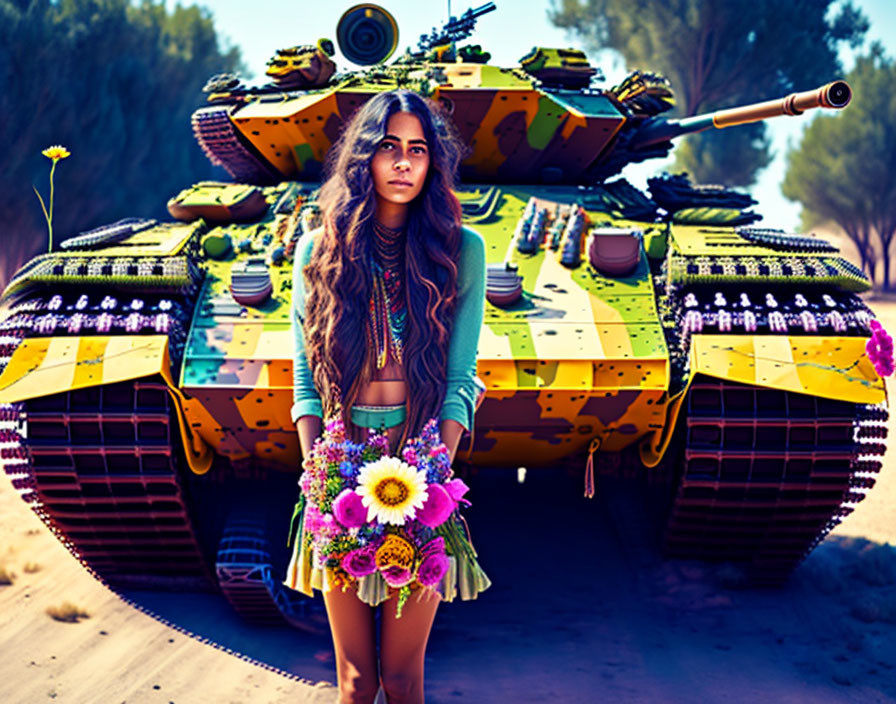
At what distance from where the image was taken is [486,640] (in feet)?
17.6

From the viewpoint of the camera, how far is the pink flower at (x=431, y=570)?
2.56 m

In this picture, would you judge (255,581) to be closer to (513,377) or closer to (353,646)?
(513,377)

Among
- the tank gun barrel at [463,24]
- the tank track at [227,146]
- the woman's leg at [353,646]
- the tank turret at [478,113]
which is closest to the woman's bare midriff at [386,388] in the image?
the woman's leg at [353,646]

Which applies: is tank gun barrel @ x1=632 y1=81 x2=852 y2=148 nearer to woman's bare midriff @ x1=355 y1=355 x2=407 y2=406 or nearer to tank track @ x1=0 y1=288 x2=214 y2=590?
woman's bare midriff @ x1=355 y1=355 x2=407 y2=406

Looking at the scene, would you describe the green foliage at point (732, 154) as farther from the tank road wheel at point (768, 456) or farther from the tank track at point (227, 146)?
the tank road wheel at point (768, 456)

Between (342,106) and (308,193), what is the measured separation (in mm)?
596

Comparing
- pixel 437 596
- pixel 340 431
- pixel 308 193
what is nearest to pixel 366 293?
pixel 340 431

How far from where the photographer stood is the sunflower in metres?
2.50

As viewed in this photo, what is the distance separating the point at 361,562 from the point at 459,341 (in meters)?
0.67

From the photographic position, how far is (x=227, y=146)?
23.7ft

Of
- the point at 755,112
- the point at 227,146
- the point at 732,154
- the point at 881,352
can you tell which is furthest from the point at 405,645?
the point at 732,154

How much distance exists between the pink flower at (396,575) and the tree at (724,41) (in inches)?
1013

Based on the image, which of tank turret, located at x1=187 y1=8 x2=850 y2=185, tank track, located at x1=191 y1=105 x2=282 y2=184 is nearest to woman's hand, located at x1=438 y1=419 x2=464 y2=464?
tank turret, located at x1=187 y1=8 x2=850 y2=185

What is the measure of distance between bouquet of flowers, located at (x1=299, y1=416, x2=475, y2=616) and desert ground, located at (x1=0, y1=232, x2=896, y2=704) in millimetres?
2223
